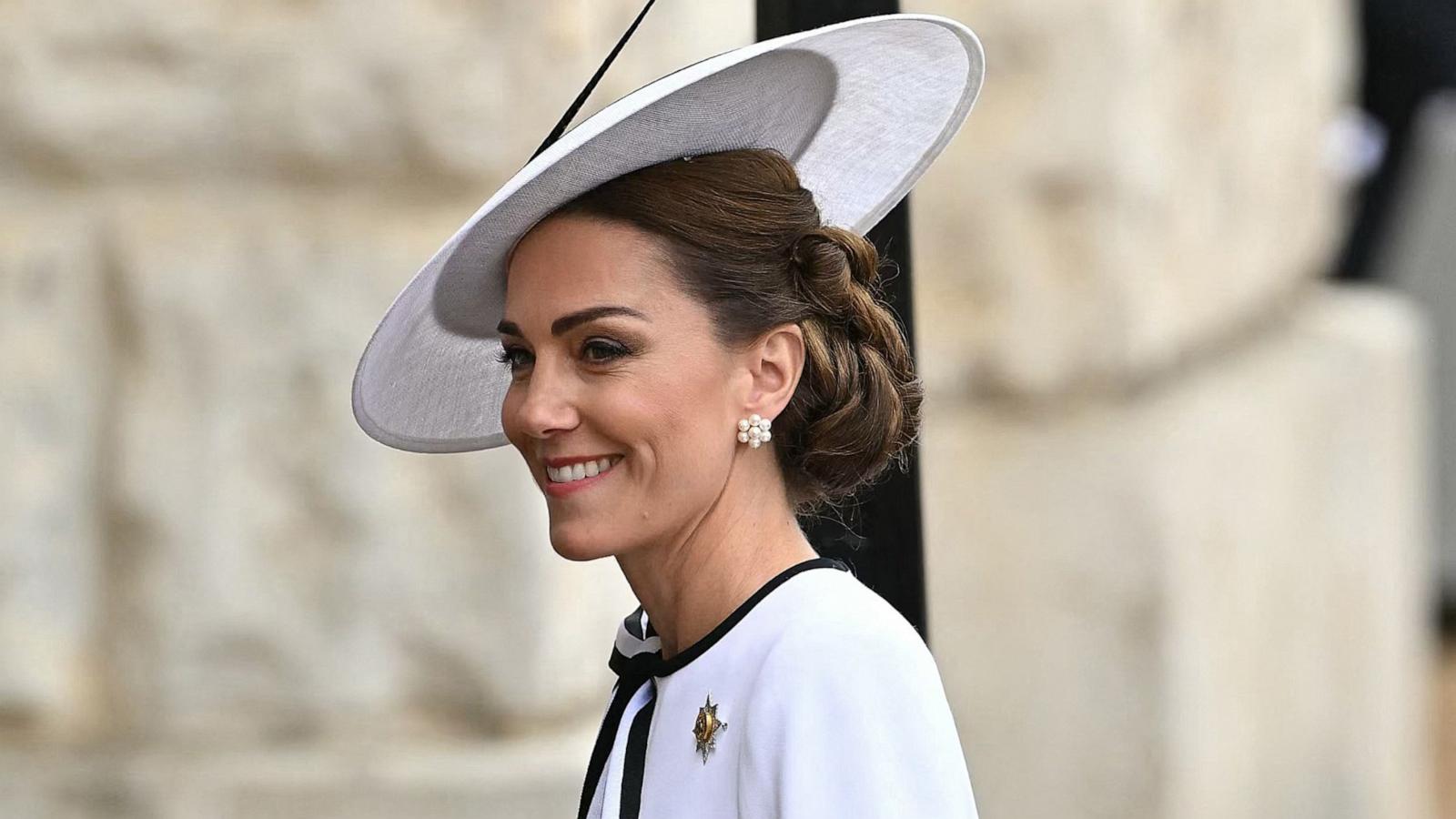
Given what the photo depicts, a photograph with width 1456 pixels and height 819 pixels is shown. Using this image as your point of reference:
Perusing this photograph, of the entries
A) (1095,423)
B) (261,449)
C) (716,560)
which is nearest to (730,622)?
(716,560)

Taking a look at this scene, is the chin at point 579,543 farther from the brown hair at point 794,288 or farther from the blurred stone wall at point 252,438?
the blurred stone wall at point 252,438

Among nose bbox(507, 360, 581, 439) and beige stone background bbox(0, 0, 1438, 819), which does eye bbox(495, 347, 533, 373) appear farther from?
beige stone background bbox(0, 0, 1438, 819)

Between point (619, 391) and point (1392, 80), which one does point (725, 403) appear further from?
point (1392, 80)

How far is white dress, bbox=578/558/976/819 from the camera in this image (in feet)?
4.34

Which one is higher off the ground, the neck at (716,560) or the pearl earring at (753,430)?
the pearl earring at (753,430)

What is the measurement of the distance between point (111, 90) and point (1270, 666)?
7.92ft

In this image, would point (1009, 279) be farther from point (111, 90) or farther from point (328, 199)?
point (111, 90)

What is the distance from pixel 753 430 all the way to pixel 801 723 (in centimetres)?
26

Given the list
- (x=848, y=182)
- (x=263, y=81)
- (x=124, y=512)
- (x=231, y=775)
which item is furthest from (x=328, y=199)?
(x=848, y=182)

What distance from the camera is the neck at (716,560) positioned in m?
1.49

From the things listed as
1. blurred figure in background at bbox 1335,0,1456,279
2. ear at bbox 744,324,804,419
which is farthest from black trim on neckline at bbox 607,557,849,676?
blurred figure in background at bbox 1335,0,1456,279

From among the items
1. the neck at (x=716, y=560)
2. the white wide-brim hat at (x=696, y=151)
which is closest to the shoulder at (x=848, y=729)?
the neck at (x=716, y=560)

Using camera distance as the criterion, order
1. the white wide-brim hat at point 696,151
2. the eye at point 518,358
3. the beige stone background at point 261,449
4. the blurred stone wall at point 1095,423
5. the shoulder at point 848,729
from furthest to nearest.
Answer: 1. the blurred stone wall at point 1095,423
2. the beige stone background at point 261,449
3. the eye at point 518,358
4. the white wide-brim hat at point 696,151
5. the shoulder at point 848,729

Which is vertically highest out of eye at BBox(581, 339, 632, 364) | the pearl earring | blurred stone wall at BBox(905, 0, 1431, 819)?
eye at BBox(581, 339, 632, 364)
